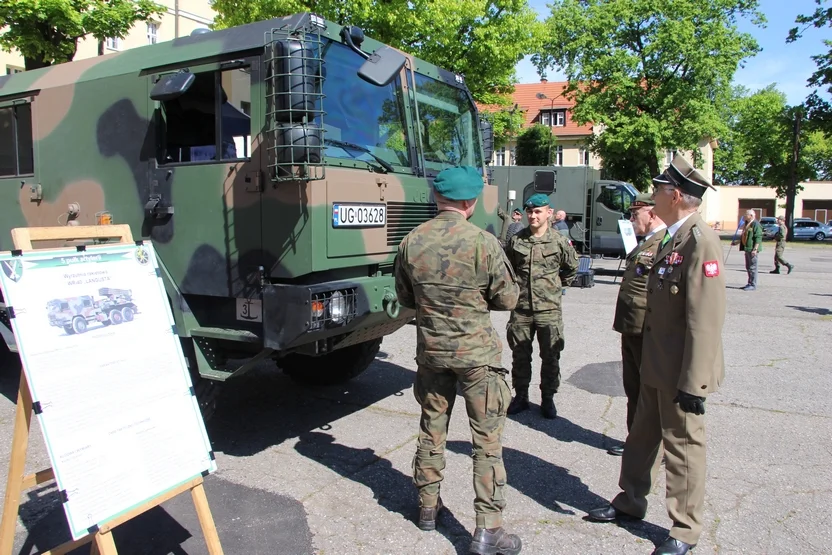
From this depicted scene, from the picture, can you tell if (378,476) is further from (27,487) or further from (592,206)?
(592,206)

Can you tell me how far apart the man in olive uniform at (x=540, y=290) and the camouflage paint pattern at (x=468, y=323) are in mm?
1740

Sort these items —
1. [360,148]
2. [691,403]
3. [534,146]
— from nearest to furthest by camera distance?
[691,403] < [360,148] < [534,146]

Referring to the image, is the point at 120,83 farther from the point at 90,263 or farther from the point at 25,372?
the point at 25,372

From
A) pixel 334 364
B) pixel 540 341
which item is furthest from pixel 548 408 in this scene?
pixel 334 364

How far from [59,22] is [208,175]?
965cm

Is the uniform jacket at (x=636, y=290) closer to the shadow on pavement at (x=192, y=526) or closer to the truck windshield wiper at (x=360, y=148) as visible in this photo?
the truck windshield wiper at (x=360, y=148)

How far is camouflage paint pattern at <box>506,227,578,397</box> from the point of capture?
16.4 ft

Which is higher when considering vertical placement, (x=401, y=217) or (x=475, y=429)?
(x=401, y=217)

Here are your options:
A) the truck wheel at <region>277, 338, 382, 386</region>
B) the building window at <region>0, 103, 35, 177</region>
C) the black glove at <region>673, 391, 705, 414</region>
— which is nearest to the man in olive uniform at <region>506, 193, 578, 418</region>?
the truck wheel at <region>277, 338, 382, 386</region>

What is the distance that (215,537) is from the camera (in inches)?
112

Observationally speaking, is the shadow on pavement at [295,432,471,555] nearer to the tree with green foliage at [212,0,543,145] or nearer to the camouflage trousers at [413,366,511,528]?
the camouflage trousers at [413,366,511,528]

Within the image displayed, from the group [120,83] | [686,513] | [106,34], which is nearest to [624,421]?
[686,513]

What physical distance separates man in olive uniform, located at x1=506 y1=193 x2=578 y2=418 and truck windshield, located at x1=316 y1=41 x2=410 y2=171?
109 centimetres

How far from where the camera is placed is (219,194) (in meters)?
4.12
